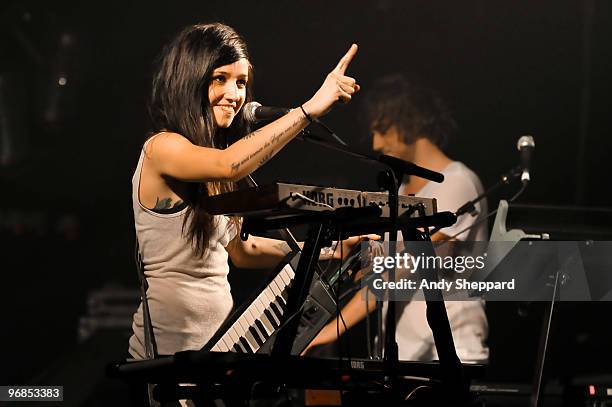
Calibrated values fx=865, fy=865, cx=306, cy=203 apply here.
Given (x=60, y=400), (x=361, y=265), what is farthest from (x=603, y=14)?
(x=60, y=400)

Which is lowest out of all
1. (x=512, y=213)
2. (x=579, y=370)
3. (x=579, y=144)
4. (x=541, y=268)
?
(x=579, y=370)

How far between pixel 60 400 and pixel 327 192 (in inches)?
86.1

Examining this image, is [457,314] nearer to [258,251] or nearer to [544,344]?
[544,344]

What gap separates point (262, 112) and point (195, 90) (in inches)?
10.8

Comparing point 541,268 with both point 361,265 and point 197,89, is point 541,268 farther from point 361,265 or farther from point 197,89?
point 197,89

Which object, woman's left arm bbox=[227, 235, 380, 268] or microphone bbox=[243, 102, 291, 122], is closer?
microphone bbox=[243, 102, 291, 122]

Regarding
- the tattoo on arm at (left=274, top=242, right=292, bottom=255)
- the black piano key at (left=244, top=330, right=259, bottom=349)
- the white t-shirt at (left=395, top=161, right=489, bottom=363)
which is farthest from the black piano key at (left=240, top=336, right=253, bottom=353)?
the white t-shirt at (left=395, top=161, right=489, bottom=363)

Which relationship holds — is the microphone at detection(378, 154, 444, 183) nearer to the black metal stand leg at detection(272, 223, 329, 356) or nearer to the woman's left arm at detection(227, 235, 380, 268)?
the black metal stand leg at detection(272, 223, 329, 356)

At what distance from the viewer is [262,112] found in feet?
8.02

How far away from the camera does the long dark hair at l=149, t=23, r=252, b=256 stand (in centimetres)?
256

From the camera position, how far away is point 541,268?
318 centimetres

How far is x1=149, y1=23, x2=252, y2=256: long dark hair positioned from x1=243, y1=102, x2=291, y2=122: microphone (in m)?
0.14

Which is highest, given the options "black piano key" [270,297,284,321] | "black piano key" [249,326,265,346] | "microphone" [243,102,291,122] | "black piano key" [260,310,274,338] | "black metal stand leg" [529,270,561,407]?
"microphone" [243,102,291,122]

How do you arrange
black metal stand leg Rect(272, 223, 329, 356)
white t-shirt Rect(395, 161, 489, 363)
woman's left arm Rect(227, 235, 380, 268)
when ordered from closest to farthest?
black metal stand leg Rect(272, 223, 329, 356) < woman's left arm Rect(227, 235, 380, 268) < white t-shirt Rect(395, 161, 489, 363)
